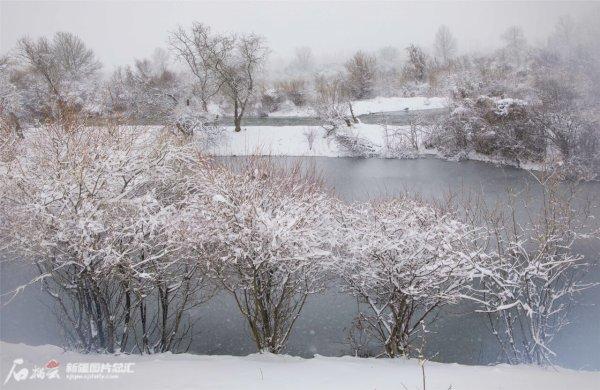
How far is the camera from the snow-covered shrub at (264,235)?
8.70 metres

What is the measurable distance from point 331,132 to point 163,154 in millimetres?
24324

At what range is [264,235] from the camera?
8.63 metres

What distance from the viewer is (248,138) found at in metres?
36.5

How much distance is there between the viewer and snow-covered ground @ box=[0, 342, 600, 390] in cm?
680

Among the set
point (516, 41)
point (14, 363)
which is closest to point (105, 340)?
point (14, 363)

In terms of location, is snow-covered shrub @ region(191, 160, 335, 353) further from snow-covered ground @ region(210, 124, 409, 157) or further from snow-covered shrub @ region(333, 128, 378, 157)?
snow-covered ground @ region(210, 124, 409, 157)

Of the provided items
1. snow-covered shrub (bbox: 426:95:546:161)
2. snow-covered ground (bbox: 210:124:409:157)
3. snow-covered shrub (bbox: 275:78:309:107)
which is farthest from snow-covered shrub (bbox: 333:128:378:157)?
snow-covered shrub (bbox: 275:78:309:107)

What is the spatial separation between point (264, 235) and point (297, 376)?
2.67 metres

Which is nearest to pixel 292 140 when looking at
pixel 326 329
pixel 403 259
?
pixel 326 329

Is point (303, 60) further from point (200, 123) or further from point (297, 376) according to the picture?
point (297, 376)

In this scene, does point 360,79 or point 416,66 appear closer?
point 360,79

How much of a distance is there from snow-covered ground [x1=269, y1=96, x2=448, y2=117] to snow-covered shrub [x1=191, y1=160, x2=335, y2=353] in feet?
110

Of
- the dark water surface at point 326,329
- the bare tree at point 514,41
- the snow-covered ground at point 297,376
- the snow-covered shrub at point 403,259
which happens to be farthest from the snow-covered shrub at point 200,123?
the bare tree at point 514,41

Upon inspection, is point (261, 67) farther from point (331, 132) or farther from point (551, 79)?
point (551, 79)
